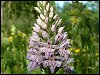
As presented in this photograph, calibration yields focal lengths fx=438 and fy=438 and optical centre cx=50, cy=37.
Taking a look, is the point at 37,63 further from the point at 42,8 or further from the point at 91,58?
A: the point at 91,58

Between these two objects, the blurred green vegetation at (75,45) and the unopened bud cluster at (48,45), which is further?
the blurred green vegetation at (75,45)

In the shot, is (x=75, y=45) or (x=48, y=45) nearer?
(x=48, y=45)

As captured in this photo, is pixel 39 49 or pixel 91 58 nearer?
pixel 39 49

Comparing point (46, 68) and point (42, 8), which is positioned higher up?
point (42, 8)

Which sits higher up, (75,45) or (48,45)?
(75,45)

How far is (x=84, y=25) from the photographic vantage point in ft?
18.3

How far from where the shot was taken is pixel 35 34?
290 centimetres

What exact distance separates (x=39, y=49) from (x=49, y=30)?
14 centimetres

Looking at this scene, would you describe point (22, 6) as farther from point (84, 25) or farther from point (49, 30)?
point (49, 30)

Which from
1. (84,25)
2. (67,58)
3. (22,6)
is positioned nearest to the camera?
(67,58)

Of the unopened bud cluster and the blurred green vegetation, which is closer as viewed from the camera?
the unopened bud cluster

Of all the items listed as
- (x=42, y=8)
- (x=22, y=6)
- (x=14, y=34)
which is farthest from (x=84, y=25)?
(x=22, y=6)

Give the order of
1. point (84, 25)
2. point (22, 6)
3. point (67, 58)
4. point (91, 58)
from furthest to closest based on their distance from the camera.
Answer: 1. point (22, 6)
2. point (91, 58)
3. point (84, 25)
4. point (67, 58)

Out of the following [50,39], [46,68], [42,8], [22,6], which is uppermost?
[22,6]
